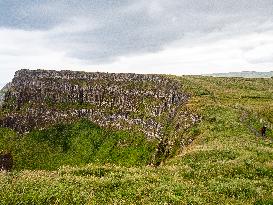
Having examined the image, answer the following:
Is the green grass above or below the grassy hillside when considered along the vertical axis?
below

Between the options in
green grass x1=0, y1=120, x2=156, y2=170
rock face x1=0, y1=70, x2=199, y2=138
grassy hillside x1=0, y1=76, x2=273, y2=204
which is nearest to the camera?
grassy hillside x1=0, y1=76, x2=273, y2=204

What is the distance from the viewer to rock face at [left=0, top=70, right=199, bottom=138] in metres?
131

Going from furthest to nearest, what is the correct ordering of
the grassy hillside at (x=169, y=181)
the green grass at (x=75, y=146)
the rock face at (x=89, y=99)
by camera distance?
the rock face at (x=89, y=99)
the green grass at (x=75, y=146)
the grassy hillside at (x=169, y=181)

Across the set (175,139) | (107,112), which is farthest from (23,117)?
(175,139)

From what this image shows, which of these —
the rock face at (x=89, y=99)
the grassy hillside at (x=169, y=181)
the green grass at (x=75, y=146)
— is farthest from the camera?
the rock face at (x=89, y=99)

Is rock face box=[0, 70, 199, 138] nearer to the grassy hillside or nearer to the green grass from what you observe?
the green grass

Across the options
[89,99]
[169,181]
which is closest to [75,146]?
[89,99]

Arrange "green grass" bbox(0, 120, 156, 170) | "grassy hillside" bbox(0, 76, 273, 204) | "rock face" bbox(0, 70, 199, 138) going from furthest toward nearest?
"rock face" bbox(0, 70, 199, 138), "green grass" bbox(0, 120, 156, 170), "grassy hillside" bbox(0, 76, 273, 204)

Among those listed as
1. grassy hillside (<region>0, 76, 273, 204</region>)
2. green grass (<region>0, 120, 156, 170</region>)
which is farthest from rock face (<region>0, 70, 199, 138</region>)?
grassy hillside (<region>0, 76, 273, 204</region>)

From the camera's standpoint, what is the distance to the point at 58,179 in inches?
1341

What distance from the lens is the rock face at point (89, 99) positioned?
131125 mm

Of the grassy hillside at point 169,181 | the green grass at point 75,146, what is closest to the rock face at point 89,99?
the green grass at point 75,146

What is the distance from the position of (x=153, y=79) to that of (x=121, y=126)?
761 inches

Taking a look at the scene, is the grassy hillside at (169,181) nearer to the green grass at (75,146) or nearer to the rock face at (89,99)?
the green grass at (75,146)
